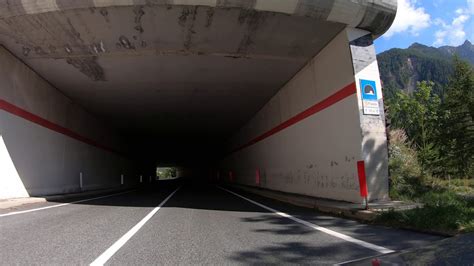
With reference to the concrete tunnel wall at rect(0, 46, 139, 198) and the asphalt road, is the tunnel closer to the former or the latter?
the concrete tunnel wall at rect(0, 46, 139, 198)

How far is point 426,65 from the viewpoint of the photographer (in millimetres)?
91062

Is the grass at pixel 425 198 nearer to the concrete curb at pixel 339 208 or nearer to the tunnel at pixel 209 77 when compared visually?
the concrete curb at pixel 339 208

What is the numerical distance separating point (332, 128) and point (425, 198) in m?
3.51

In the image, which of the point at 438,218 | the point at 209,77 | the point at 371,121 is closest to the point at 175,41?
the point at 209,77

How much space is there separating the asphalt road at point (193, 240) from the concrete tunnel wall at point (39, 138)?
5119 mm

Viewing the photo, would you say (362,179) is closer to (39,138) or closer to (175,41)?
(175,41)

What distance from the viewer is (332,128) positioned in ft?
42.5

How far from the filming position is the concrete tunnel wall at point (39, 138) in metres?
14.4

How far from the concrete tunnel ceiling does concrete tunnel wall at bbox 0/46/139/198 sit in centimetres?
84

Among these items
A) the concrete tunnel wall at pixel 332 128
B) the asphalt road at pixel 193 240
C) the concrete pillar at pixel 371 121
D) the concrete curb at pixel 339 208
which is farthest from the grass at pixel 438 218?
the concrete tunnel wall at pixel 332 128

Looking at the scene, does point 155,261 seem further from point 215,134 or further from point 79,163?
point 215,134

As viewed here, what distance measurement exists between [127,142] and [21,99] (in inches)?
1012

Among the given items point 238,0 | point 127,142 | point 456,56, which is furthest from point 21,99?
point 127,142

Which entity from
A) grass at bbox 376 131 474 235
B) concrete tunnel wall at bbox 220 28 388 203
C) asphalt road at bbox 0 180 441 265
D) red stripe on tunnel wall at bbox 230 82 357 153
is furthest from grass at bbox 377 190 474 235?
red stripe on tunnel wall at bbox 230 82 357 153
